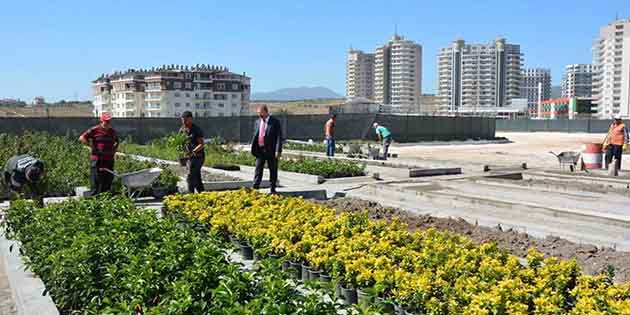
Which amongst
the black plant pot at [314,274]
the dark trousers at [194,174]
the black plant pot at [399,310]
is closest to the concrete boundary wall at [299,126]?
the dark trousers at [194,174]

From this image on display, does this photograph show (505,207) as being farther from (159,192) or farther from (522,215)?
(159,192)

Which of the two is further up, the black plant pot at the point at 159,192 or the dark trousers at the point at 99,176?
the dark trousers at the point at 99,176

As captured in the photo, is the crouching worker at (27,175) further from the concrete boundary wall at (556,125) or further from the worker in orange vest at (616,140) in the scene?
the concrete boundary wall at (556,125)

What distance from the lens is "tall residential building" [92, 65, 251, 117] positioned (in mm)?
127875

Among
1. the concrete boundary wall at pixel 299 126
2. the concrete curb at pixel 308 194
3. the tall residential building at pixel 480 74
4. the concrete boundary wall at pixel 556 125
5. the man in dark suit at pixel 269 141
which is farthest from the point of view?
the tall residential building at pixel 480 74

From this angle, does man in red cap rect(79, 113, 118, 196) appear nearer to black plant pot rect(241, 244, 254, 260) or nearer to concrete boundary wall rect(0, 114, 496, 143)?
black plant pot rect(241, 244, 254, 260)

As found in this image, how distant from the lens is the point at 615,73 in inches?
4993

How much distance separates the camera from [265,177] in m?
16.1

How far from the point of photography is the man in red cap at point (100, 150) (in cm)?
1053

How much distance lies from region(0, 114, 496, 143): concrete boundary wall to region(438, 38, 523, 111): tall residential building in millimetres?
129109

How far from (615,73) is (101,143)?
434 feet

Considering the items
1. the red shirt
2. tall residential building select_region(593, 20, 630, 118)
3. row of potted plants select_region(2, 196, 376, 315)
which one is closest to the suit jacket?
the red shirt

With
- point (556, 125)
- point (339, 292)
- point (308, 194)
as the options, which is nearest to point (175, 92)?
point (556, 125)

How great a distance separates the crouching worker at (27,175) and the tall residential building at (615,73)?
114598 millimetres
